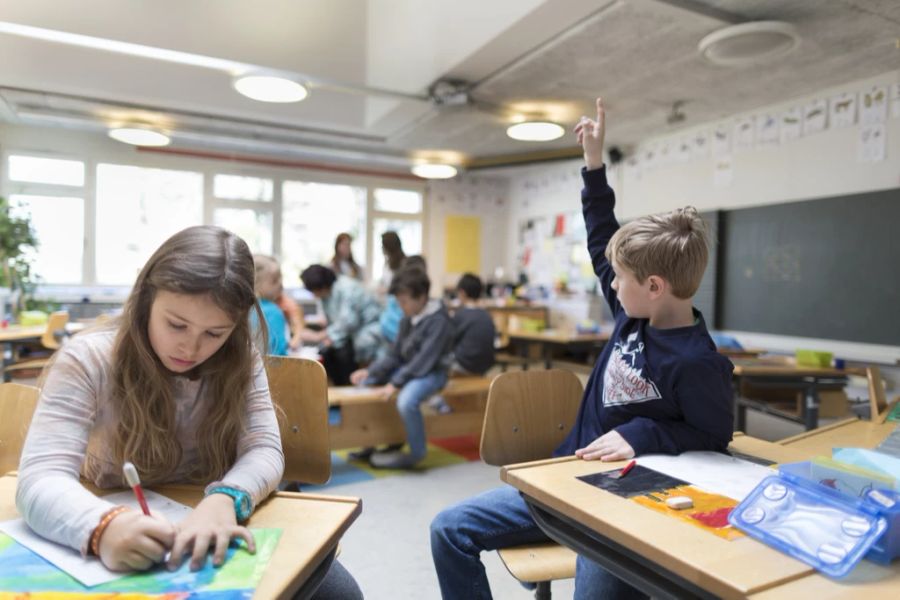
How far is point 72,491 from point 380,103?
16.5 feet

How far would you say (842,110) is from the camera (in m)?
4.11

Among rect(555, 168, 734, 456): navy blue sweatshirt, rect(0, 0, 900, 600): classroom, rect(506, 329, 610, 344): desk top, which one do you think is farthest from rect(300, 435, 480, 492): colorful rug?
rect(555, 168, 734, 456): navy blue sweatshirt

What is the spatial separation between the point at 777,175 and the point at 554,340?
2.26 meters

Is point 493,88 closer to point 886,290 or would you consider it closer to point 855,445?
point 886,290

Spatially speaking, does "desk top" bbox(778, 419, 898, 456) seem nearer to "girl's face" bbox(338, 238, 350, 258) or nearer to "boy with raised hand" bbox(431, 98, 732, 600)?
"boy with raised hand" bbox(431, 98, 732, 600)

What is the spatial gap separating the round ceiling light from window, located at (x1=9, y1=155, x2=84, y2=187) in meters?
6.10

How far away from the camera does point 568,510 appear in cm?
89

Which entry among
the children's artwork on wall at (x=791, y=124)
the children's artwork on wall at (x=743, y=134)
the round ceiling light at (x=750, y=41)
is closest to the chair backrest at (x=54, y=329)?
the round ceiling light at (x=750, y=41)

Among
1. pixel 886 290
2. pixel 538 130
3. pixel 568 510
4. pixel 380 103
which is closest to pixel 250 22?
pixel 380 103

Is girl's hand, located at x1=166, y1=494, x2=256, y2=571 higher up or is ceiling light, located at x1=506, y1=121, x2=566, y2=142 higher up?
ceiling light, located at x1=506, y1=121, x2=566, y2=142

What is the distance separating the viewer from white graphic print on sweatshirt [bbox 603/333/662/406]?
4.15ft

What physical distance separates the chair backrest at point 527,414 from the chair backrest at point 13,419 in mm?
1068

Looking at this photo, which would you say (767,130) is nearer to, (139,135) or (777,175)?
(777,175)

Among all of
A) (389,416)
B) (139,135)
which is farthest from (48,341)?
(389,416)
